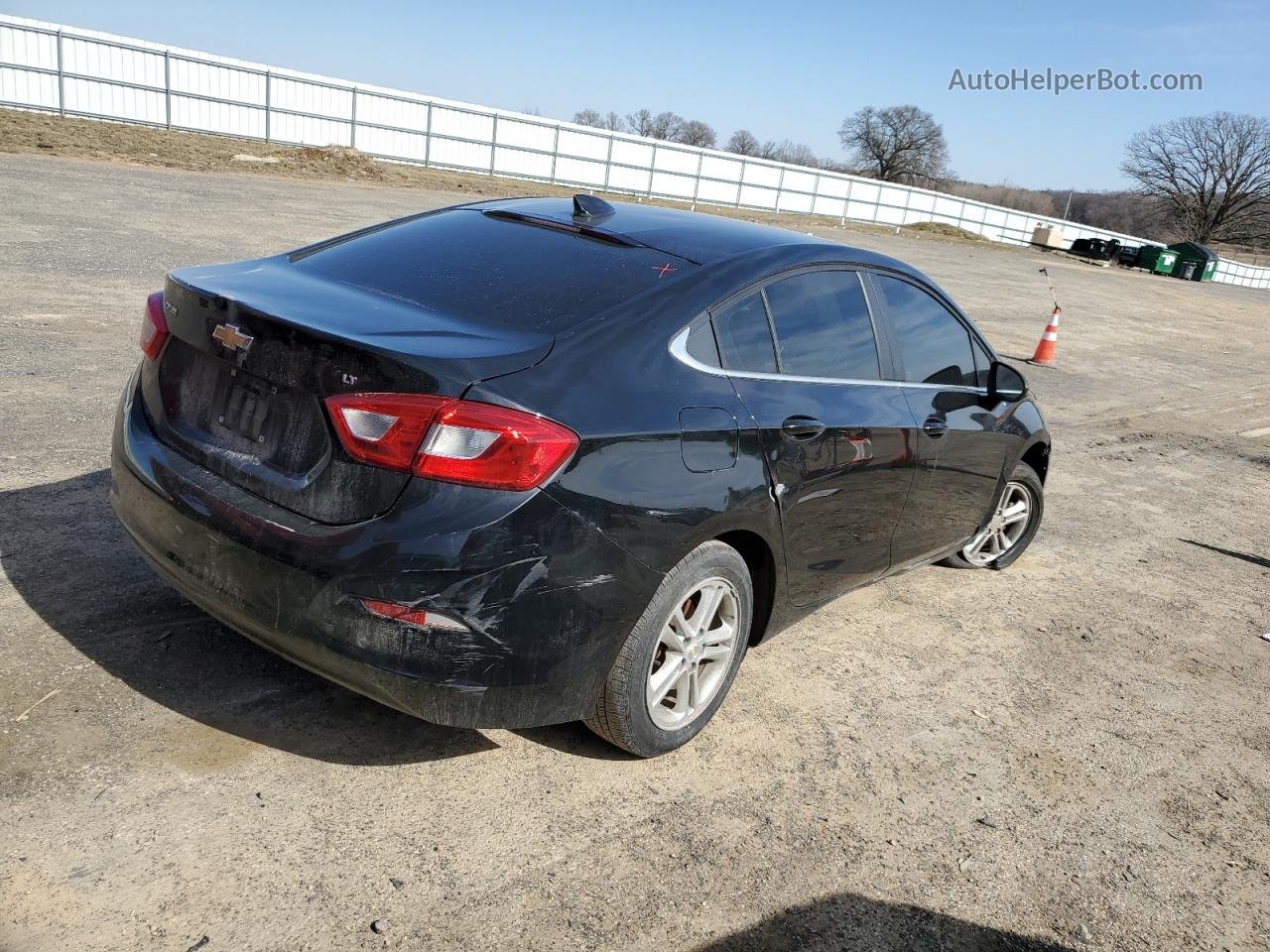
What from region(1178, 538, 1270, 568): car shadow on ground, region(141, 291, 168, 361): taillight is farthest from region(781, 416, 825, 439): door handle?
region(1178, 538, 1270, 568): car shadow on ground

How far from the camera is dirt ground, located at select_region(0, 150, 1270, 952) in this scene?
105 inches

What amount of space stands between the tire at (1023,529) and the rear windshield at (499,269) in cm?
286

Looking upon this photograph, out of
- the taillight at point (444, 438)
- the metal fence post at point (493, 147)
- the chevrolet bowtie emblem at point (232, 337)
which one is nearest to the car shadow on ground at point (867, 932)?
the taillight at point (444, 438)

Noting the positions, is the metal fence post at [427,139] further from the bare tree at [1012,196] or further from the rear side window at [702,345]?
the bare tree at [1012,196]

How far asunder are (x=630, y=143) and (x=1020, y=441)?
38938 millimetres

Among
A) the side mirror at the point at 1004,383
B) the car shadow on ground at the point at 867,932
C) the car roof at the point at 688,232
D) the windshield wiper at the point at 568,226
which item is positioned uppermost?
the car roof at the point at 688,232

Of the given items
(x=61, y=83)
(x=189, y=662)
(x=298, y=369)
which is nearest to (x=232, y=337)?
(x=298, y=369)

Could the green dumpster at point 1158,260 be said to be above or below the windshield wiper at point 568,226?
below

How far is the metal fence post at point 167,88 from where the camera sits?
32250 millimetres

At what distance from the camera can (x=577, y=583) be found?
2.87m

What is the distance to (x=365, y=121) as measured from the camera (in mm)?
36094

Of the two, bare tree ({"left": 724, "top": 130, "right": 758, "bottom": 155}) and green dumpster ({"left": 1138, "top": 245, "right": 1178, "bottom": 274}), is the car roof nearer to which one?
green dumpster ({"left": 1138, "top": 245, "right": 1178, "bottom": 274})

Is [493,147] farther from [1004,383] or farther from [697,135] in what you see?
[697,135]

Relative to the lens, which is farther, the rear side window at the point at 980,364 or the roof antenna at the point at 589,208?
the rear side window at the point at 980,364
